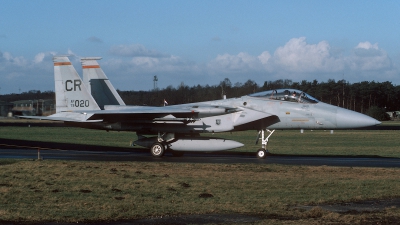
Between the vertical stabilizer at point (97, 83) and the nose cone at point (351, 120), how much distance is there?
10390mm

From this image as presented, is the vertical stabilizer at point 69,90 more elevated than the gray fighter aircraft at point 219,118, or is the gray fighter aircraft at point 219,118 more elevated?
the vertical stabilizer at point 69,90

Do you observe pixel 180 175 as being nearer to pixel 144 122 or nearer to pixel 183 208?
pixel 183 208

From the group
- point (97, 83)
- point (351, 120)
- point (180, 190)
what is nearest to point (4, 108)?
point (97, 83)

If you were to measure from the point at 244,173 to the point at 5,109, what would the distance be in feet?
458

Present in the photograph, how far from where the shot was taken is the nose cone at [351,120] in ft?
68.8

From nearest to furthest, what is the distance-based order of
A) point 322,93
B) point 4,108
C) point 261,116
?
point 261,116, point 322,93, point 4,108

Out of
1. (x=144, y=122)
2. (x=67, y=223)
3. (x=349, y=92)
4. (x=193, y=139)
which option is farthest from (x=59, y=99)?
(x=349, y=92)

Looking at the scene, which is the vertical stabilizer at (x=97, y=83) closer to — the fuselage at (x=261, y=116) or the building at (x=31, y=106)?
the fuselage at (x=261, y=116)

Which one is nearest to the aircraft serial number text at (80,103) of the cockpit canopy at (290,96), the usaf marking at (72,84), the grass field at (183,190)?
the usaf marking at (72,84)

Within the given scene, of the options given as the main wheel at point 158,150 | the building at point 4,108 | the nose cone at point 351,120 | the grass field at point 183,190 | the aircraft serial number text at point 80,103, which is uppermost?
the building at point 4,108

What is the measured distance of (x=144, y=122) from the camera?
890 inches

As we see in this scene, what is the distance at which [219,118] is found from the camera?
22250 millimetres

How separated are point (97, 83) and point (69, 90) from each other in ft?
5.39

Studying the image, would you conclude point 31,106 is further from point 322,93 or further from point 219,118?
point 219,118
